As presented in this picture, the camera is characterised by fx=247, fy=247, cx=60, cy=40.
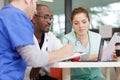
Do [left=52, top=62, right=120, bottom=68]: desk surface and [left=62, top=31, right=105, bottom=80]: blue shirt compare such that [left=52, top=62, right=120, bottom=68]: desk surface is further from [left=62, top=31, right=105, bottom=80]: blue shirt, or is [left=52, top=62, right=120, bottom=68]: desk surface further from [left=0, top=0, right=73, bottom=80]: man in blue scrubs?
[left=62, top=31, right=105, bottom=80]: blue shirt

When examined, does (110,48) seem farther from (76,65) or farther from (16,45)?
(16,45)

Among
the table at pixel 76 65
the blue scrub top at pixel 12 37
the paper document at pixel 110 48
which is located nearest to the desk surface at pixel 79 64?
the table at pixel 76 65

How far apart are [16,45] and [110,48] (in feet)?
2.35

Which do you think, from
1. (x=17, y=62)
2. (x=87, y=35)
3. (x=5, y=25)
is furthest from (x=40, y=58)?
(x=87, y=35)

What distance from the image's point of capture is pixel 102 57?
161 centimetres

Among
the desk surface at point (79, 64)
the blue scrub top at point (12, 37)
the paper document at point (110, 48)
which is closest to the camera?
the blue scrub top at point (12, 37)

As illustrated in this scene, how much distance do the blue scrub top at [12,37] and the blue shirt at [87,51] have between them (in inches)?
27.0

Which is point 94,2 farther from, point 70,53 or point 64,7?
point 70,53

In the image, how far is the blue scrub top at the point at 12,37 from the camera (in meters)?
1.12

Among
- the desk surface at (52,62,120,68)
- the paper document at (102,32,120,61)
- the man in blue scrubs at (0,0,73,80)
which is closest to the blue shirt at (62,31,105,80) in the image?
the paper document at (102,32,120,61)

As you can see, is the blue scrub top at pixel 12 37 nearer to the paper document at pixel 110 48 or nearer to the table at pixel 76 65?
A: the table at pixel 76 65

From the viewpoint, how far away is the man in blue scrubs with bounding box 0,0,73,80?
44.0 inches

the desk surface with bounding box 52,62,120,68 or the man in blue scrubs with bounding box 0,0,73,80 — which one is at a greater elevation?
the man in blue scrubs with bounding box 0,0,73,80

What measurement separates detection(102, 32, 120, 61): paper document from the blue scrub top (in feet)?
2.01
